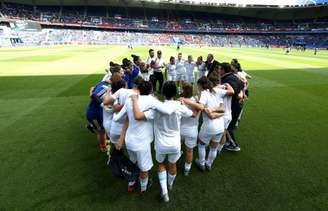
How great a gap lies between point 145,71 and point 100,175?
5.72 m

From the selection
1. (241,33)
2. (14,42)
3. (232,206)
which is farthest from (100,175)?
(241,33)

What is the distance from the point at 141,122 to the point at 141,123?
18 millimetres

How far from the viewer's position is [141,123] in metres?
3.51

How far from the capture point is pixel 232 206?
150 inches

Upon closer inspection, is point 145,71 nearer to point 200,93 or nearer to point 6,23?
point 200,93

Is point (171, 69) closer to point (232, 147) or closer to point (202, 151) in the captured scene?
point (232, 147)

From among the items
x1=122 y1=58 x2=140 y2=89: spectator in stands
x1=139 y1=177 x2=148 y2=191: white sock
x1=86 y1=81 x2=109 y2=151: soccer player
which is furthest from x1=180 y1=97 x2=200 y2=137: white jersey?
x1=122 y1=58 x2=140 y2=89: spectator in stands

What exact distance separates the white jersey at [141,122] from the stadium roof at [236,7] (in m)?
77.9

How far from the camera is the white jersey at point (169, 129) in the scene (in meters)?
3.52

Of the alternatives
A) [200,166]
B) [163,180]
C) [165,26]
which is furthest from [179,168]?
[165,26]

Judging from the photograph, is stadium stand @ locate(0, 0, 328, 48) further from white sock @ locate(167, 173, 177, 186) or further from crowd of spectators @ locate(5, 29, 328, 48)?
white sock @ locate(167, 173, 177, 186)

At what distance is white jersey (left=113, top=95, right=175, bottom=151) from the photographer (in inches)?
131

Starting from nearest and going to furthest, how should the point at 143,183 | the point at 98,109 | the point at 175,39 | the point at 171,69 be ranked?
1. the point at 143,183
2. the point at 98,109
3. the point at 171,69
4. the point at 175,39

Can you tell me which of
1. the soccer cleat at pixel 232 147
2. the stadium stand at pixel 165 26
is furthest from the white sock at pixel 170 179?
the stadium stand at pixel 165 26
